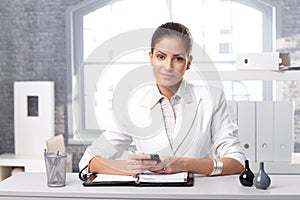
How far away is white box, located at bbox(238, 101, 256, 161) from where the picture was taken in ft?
11.2

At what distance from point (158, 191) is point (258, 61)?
5.99 ft

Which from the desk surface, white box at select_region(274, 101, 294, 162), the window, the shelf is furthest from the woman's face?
the window

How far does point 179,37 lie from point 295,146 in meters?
2.75

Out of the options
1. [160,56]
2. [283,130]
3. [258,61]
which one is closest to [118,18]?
[258,61]

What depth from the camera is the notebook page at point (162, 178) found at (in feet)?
6.40

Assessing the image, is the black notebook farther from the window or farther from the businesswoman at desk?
the window

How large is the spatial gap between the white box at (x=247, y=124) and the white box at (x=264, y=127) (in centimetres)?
2

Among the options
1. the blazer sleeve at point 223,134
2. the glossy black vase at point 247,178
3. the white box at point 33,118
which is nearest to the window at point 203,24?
the white box at point 33,118

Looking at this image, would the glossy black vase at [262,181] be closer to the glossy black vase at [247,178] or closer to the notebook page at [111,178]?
the glossy black vase at [247,178]

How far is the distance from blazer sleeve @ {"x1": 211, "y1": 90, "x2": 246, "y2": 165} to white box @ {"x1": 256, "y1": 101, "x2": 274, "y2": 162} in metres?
1.23

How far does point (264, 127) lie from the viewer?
11.2 feet

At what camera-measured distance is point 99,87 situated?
6.63 feet

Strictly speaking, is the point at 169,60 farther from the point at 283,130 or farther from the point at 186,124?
the point at 283,130

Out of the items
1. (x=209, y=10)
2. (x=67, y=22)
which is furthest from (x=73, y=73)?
(x=209, y=10)
